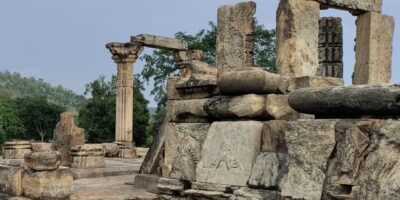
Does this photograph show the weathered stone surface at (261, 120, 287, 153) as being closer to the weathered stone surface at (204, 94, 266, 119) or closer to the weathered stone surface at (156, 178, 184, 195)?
the weathered stone surface at (204, 94, 266, 119)

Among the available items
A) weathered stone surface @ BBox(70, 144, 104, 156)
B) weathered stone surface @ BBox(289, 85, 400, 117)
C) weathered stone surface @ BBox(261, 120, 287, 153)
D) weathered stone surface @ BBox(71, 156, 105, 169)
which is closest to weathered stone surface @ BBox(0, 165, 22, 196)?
weathered stone surface @ BBox(261, 120, 287, 153)

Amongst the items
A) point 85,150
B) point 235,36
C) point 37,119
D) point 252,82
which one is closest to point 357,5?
point 235,36

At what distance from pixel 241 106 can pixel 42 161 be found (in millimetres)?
2271

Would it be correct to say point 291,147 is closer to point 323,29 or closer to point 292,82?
point 292,82

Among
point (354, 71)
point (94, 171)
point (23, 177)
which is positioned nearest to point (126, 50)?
point (94, 171)

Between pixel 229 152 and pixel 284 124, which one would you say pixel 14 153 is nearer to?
pixel 229 152

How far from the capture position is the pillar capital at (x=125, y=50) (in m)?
17.9

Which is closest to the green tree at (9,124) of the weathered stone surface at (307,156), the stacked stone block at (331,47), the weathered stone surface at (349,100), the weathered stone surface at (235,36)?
the stacked stone block at (331,47)

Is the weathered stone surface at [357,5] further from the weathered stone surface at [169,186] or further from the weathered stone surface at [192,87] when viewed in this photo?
the weathered stone surface at [169,186]

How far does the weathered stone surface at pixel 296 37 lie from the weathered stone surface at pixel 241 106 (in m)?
1.32

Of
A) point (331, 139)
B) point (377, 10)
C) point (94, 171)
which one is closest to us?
point (331, 139)

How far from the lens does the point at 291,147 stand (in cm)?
467

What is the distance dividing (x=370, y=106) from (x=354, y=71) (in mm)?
4151

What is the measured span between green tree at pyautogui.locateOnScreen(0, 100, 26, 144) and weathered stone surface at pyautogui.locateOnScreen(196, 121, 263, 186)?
27.1 metres
